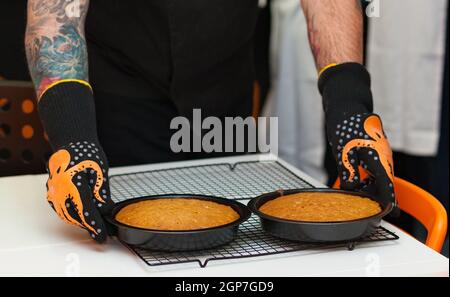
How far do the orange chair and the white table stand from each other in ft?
0.26

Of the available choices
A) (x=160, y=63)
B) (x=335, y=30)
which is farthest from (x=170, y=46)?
(x=335, y=30)

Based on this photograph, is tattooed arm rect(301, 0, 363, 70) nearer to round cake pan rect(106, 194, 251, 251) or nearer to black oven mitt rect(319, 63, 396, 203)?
black oven mitt rect(319, 63, 396, 203)

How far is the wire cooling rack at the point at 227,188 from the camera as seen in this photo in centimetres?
128

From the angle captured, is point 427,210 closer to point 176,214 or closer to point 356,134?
point 356,134

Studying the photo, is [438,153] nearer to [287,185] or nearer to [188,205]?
[287,185]

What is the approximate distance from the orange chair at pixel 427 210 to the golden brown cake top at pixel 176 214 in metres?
0.31

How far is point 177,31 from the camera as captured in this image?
1.85 meters

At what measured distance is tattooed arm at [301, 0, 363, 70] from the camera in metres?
1.67


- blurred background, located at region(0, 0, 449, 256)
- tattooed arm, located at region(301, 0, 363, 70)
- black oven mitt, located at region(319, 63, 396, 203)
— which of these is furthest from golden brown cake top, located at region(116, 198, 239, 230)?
blurred background, located at region(0, 0, 449, 256)

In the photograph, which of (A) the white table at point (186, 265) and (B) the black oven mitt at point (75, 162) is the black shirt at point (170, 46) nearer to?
(B) the black oven mitt at point (75, 162)

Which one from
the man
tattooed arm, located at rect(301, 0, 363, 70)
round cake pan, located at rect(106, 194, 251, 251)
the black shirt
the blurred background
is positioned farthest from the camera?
the blurred background

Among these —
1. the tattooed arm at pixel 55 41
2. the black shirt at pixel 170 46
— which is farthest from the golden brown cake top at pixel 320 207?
the black shirt at pixel 170 46

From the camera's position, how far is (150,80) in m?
1.93

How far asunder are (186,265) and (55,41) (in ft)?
1.76
